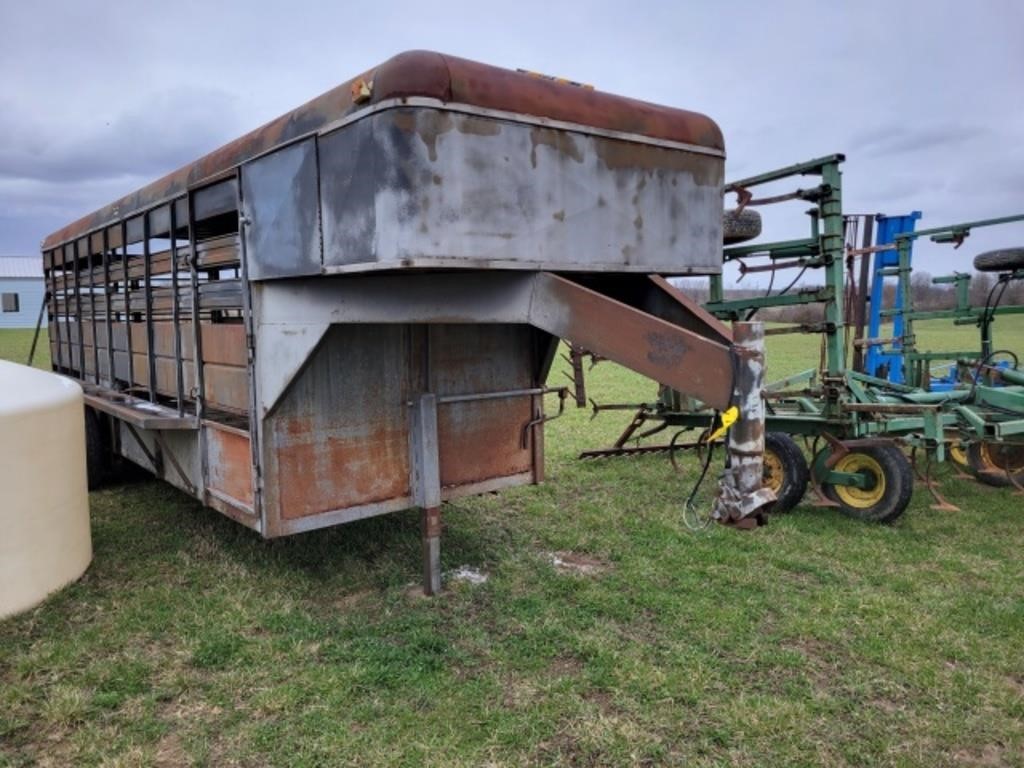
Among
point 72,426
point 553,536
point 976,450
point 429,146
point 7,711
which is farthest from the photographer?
point 976,450

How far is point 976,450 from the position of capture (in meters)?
7.04

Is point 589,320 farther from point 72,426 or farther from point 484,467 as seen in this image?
point 72,426

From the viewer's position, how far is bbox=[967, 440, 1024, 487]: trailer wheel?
271 inches

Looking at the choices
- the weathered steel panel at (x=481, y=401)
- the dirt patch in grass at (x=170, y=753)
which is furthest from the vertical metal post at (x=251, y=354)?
the dirt patch in grass at (x=170, y=753)

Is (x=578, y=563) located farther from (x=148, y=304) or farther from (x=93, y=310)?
(x=93, y=310)

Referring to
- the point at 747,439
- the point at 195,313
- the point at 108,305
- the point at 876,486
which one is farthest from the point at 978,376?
the point at 108,305

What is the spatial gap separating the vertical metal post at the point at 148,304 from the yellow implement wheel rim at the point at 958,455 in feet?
22.5

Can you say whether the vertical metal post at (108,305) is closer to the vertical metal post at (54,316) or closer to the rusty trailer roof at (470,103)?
the vertical metal post at (54,316)

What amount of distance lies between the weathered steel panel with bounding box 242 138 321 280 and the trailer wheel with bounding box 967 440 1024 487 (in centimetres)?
631

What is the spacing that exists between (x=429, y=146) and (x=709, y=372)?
4.15ft

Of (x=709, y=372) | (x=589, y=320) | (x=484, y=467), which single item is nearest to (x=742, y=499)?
(x=709, y=372)

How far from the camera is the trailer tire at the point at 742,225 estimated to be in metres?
6.59

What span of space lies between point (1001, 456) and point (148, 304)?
7114mm

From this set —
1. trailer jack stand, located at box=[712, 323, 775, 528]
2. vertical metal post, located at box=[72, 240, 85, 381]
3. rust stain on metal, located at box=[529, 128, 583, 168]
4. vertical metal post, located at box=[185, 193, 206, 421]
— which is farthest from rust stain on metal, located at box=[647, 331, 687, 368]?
vertical metal post, located at box=[72, 240, 85, 381]
